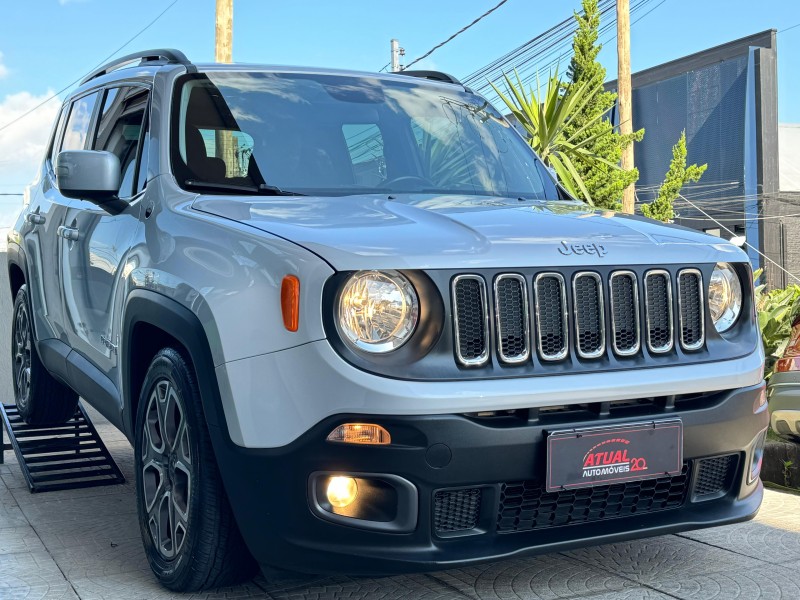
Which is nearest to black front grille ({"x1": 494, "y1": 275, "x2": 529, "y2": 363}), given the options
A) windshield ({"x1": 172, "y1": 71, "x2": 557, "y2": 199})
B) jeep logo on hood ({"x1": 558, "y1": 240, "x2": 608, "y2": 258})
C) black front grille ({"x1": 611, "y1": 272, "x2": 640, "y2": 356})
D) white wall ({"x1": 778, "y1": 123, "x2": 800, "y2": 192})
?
jeep logo on hood ({"x1": 558, "y1": 240, "x2": 608, "y2": 258})

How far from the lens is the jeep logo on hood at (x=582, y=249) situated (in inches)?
125

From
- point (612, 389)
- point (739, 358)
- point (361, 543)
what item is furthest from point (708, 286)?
point (361, 543)

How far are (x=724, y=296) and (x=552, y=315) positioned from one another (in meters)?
0.77

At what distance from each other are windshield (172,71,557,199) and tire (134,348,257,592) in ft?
2.65

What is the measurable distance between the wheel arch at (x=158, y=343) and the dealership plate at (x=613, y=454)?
1.01m

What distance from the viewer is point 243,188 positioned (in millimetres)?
3943

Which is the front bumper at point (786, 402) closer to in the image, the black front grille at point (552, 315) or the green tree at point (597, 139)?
the black front grille at point (552, 315)

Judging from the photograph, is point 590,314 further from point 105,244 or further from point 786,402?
point 786,402

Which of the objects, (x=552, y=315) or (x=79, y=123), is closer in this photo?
(x=552, y=315)

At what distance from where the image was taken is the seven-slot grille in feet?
9.93

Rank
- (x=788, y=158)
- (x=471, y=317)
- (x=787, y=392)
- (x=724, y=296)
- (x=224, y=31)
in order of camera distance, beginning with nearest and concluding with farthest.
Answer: (x=471, y=317) < (x=724, y=296) < (x=787, y=392) < (x=224, y=31) < (x=788, y=158)

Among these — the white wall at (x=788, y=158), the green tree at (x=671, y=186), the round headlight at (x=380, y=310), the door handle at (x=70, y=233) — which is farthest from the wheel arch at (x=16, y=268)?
the white wall at (x=788, y=158)

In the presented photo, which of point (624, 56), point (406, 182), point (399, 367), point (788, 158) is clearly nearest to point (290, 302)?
point (399, 367)

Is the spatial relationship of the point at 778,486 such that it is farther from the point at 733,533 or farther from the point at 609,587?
the point at 609,587
